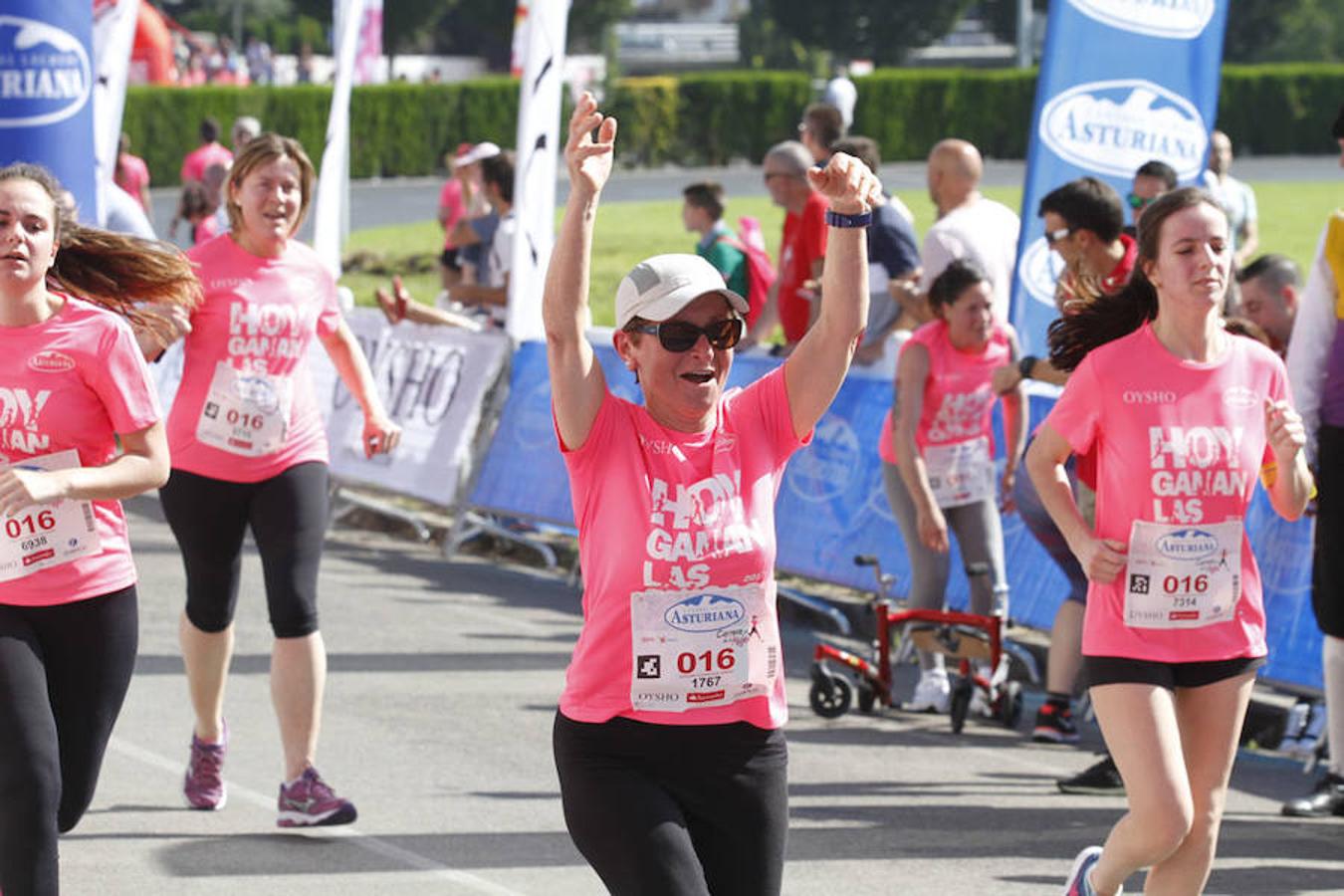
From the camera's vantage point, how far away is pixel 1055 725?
908 cm

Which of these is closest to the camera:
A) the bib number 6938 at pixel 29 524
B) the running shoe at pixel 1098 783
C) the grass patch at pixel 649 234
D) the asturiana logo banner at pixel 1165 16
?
the bib number 6938 at pixel 29 524

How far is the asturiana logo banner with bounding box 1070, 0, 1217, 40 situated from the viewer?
10.8m

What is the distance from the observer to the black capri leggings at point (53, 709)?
525 cm

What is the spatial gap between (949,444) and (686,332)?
190 inches

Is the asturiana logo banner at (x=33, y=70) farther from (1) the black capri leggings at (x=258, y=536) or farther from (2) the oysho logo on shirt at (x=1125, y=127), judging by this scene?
(2) the oysho logo on shirt at (x=1125, y=127)

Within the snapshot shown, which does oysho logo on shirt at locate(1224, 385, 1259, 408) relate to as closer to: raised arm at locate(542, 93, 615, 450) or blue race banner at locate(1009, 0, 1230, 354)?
raised arm at locate(542, 93, 615, 450)

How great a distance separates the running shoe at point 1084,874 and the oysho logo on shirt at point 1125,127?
17.4 feet

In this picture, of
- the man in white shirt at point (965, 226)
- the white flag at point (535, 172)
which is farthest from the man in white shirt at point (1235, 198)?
the white flag at point (535, 172)

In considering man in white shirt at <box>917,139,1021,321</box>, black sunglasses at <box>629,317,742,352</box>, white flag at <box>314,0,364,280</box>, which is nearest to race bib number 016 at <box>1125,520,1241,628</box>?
black sunglasses at <box>629,317,742,352</box>

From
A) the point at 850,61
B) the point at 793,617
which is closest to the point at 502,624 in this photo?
the point at 793,617

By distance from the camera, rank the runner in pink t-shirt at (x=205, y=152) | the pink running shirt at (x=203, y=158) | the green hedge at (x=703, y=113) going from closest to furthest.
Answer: the pink running shirt at (x=203, y=158)
the runner in pink t-shirt at (x=205, y=152)
the green hedge at (x=703, y=113)

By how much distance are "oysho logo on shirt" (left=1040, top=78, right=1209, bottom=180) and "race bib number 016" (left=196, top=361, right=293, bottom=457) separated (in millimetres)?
4523

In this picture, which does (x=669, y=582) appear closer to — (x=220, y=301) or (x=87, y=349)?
(x=87, y=349)

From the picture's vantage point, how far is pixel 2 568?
18.4ft
